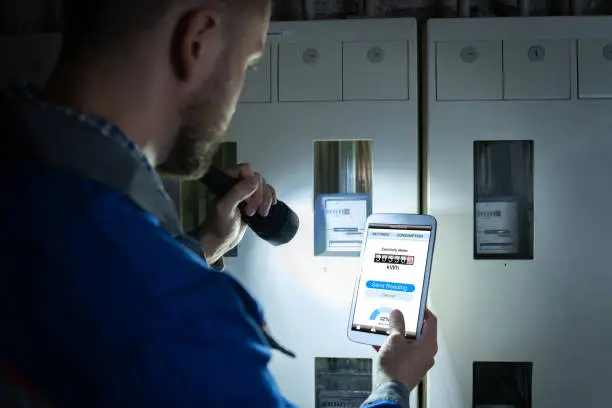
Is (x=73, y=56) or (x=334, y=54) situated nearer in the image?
(x=73, y=56)

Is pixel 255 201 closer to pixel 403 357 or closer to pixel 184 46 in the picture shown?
pixel 403 357

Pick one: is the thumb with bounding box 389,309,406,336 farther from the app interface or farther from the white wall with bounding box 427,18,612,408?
the white wall with bounding box 427,18,612,408

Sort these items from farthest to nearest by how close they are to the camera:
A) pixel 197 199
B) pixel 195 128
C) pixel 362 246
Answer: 1. pixel 197 199
2. pixel 362 246
3. pixel 195 128

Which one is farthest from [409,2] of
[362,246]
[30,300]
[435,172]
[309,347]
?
[30,300]

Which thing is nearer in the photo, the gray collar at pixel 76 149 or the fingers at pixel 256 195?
the gray collar at pixel 76 149

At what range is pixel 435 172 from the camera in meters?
1.05

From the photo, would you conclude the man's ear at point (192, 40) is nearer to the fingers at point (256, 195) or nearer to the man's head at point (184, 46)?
the man's head at point (184, 46)

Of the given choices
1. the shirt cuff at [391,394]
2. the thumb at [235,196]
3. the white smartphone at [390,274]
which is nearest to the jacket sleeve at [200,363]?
the shirt cuff at [391,394]

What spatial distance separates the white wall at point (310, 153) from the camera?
1.05 metres

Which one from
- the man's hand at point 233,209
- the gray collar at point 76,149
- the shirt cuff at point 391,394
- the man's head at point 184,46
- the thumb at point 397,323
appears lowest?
the shirt cuff at point 391,394

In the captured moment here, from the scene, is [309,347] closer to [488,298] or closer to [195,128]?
[488,298]

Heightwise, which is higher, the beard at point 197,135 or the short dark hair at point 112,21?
the short dark hair at point 112,21

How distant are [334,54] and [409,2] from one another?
31 centimetres

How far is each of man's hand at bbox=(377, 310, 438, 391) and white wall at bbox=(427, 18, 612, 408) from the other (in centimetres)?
21
